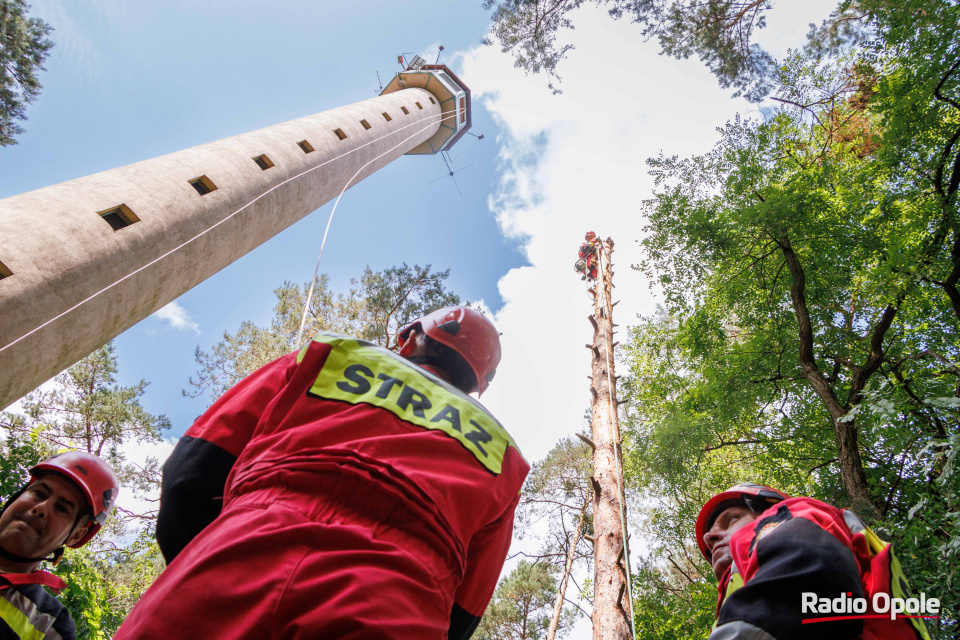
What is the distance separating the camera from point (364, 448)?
1.31 meters

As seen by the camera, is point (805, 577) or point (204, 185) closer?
point (805, 577)

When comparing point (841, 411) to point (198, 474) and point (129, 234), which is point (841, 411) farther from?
point (129, 234)

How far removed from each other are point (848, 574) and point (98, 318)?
17.1ft

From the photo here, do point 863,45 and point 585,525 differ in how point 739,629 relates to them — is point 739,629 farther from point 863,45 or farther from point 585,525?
point 585,525

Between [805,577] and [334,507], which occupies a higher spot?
[805,577]

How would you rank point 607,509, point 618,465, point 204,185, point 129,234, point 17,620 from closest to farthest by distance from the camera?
1. point 17,620
2. point 129,234
3. point 204,185
4. point 607,509
5. point 618,465


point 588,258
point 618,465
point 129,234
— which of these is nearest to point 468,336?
point 129,234

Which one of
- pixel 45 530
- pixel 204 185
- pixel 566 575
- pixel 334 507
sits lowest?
pixel 45 530

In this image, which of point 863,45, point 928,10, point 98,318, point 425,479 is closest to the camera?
point 425,479

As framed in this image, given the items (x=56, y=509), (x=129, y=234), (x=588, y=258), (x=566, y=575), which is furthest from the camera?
(x=588, y=258)

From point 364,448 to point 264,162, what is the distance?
7.14 m

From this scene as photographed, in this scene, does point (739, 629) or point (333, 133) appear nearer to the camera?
point (739, 629)

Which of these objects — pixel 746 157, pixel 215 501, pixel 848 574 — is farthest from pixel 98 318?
pixel 746 157

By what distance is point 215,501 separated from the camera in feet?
4.80
